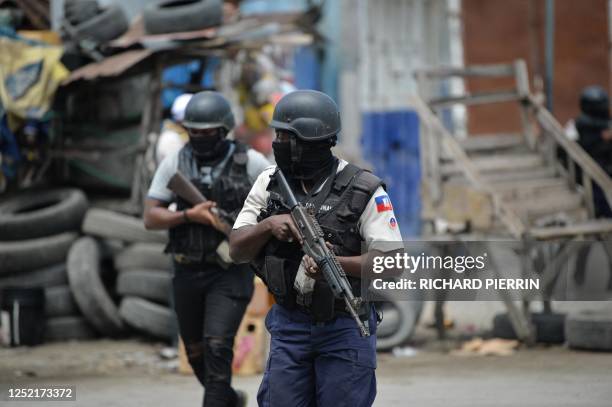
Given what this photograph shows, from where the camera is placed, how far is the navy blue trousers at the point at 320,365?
4.22 metres

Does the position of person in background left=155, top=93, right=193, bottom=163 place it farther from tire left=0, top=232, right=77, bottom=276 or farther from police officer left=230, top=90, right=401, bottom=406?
police officer left=230, top=90, right=401, bottom=406

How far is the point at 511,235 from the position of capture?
28.6ft

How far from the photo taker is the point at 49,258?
972 cm

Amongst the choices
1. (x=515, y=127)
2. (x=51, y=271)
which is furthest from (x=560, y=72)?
(x=51, y=271)

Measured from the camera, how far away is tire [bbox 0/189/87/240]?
32.2ft

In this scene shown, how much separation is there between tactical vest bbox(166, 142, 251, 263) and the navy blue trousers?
161 centimetres

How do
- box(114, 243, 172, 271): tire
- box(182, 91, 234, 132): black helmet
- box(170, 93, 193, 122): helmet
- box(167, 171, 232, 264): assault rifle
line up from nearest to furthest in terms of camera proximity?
box(167, 171, 232, 264): assault rifle → box(182, 91, 234, 132): black helmet → box(170, 93, 193, 122): helmet → box(114, 243, 172, 271): tire

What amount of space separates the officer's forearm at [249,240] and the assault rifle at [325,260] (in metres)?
0.19

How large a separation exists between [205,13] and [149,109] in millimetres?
1154

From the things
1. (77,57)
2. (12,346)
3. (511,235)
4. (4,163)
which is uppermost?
(77,57)

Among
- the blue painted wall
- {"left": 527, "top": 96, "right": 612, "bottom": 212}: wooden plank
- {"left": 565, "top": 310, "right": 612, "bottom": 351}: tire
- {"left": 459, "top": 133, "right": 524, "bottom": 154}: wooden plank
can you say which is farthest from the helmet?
the blue painted wall

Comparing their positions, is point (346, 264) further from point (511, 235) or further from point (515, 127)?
point (515, 127)

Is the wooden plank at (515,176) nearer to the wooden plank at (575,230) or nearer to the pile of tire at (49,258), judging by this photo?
the wooden plank at (575,230)

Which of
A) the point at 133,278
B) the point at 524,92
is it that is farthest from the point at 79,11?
the point at 524,92
